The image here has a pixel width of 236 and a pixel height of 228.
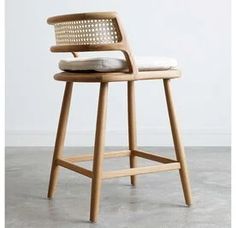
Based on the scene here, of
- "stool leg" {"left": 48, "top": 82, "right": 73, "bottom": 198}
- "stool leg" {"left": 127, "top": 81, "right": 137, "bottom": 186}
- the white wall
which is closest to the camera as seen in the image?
"stool leg" {"left": 48, "top": 82, "right": 73, "bottom": 198}

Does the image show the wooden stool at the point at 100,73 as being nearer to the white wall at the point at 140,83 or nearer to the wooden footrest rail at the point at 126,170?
the wooden footrest rail at the point at 126,170

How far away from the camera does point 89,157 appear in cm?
182

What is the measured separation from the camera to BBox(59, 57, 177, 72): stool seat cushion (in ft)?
4.92

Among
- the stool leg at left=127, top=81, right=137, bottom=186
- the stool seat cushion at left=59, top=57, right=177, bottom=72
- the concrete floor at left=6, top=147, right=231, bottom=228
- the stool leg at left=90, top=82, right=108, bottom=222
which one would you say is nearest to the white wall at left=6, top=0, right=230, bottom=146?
the concrete floor at left=6, top=147, right=231, bottom=228

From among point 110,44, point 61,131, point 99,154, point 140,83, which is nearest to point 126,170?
point 99,154

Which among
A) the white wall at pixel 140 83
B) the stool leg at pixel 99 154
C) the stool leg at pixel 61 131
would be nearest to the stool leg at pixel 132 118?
the stool leg at pixel 61 131

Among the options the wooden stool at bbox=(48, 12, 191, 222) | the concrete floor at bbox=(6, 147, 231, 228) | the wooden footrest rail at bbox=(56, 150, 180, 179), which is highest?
the wooden stool at bbox=(48, 12, 191, 222)

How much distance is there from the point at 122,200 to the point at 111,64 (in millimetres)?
561

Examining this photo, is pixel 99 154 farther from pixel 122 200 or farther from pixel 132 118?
pixel 132 118

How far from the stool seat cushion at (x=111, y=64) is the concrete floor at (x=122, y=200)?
50 centimetres

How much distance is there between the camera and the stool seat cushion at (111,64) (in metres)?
1.50

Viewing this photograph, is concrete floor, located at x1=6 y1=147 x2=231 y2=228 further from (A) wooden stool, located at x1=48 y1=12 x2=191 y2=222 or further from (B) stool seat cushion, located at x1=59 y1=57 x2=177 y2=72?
(B) stool seat cushion, located at x1=59 y1=57 x2=177 y2=72

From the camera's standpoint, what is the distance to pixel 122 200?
5.82ft

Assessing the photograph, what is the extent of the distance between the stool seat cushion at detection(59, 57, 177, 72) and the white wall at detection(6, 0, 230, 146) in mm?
1273
